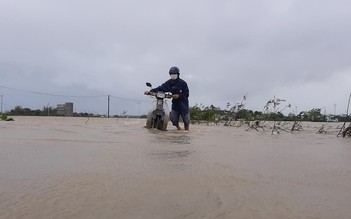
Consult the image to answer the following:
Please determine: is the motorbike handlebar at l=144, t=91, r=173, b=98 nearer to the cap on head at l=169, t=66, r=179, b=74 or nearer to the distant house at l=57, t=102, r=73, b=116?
the cap on head at l=169, t=66, r=179, b=74

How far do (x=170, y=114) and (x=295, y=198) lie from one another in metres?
7.85

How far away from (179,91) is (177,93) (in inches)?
2.5

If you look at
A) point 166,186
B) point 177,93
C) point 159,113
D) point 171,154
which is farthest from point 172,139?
point 177,93

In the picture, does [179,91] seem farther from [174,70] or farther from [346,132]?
[346,132]

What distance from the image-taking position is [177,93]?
32.2 feet

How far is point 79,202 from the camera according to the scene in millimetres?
1982

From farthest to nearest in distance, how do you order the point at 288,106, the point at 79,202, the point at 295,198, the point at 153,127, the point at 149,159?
the point at 288,106
the point at 153,127
the point at 149,159
the point at 295,198
the point at 79,202

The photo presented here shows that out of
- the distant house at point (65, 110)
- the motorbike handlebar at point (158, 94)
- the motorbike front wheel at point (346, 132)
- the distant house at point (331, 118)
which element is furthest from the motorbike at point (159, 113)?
the distant house at point (65, 110)

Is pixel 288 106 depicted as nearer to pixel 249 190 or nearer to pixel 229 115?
pixel 229 115

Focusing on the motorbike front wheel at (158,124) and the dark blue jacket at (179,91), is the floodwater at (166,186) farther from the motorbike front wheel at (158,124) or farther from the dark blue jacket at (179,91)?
the dark blue jacket at (179,91)

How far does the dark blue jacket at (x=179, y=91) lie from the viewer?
384 inches

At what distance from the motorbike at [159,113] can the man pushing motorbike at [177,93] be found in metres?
0.38

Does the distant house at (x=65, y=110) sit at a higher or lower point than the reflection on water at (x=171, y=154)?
higher

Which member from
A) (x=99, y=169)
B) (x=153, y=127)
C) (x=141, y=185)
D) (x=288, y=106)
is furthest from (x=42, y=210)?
(x=288, y=106)
